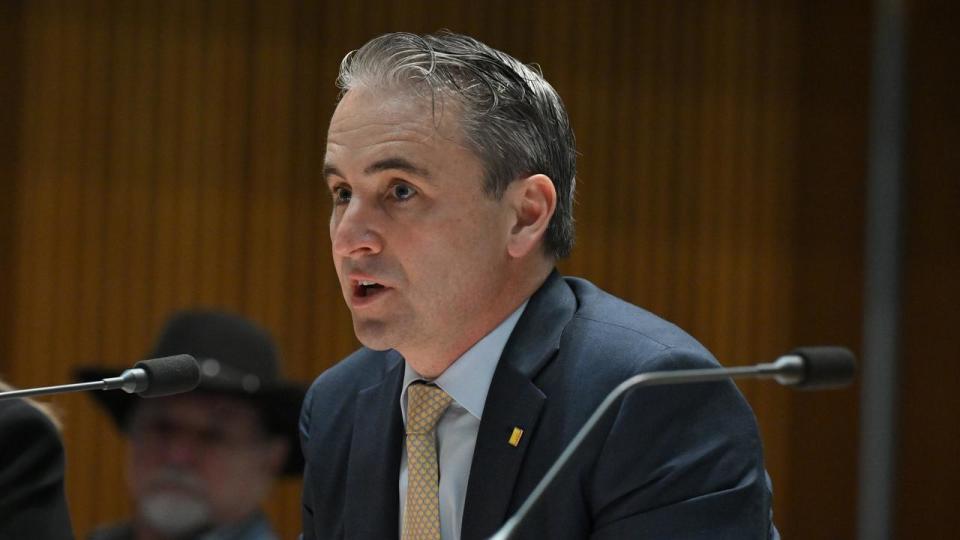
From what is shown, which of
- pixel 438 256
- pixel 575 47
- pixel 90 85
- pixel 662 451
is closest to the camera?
pixel 662 451

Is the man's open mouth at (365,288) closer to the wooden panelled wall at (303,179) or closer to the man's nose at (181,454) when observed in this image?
the man's nose at (181,454)

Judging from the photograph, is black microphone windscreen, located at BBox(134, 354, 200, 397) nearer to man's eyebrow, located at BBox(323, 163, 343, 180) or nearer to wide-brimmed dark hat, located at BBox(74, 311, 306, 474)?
man's eyebrow, located at BBox(323, 163, 343, 180)

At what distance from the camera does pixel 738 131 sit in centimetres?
527

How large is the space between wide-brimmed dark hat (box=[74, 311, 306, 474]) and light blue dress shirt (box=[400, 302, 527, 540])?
209 cm

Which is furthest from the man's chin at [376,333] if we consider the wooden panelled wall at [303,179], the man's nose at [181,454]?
the wooden panelled wall at [303,179]

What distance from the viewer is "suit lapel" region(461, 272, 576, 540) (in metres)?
2.03

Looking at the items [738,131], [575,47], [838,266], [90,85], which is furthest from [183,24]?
[838,266]

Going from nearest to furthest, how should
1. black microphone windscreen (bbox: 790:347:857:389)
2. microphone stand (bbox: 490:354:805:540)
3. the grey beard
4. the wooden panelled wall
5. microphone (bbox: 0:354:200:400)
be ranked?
microphone stand (bbox: 490:354:805:540)
black microphone windscreen (bbox: 790:347:857:389)
microphone (bbox: 0:354:200:400)
the grey beard
the wooden panelled wall

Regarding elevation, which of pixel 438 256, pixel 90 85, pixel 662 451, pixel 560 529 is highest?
pixel 90 85

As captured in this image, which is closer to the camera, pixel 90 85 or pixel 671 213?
pixel 90 85

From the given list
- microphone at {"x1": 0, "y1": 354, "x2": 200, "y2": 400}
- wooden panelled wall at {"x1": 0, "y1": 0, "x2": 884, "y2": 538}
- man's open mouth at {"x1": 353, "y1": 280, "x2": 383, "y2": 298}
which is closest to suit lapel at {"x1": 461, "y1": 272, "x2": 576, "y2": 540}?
man's open mouth at {"x1": 353, "y1": 280, "x2": 383, "y2": 298}

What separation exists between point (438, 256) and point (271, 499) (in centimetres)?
320

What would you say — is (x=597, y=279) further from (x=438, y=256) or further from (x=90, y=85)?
(x=438, y=256)

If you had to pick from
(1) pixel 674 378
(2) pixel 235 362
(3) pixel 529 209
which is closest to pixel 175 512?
(2) pixel 235 362
